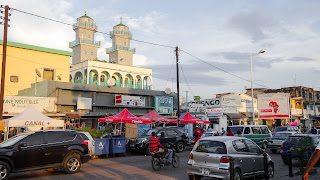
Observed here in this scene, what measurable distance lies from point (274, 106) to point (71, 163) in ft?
106

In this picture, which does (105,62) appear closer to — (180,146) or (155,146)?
(180,146)

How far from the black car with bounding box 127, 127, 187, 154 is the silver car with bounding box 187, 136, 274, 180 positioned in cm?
931

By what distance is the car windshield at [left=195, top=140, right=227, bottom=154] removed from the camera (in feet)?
29.6

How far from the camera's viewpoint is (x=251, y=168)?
31.3 feet

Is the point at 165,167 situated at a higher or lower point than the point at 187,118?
lower

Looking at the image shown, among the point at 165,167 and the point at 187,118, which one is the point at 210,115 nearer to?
the point at 187,118

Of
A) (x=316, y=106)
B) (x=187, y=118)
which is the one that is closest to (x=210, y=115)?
(x=187, y=118)

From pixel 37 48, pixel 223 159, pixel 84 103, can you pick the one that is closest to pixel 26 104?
pixel 84 103

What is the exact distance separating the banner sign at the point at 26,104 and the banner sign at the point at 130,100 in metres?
7.18

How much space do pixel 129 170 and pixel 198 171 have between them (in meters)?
4.31

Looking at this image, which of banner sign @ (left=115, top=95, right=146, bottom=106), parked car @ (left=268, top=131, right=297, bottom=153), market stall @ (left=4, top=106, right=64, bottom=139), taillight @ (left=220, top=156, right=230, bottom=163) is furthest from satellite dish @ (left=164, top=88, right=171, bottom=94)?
taillight @ (left=220, top=156, right=230, bottom=163)

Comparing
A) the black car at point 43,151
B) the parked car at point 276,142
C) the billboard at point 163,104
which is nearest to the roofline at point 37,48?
the billboard at point 163,104

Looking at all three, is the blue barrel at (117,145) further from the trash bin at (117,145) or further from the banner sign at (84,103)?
the banner sign at (84,103)

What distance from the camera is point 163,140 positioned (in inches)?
771
